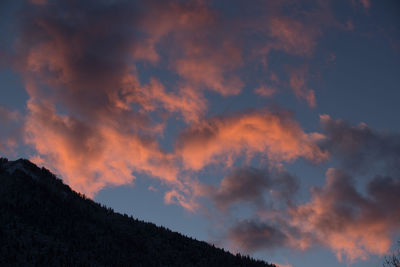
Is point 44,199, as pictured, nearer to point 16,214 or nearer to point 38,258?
point 16,214

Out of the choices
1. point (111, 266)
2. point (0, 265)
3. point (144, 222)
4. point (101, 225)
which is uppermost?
point (144, 222)

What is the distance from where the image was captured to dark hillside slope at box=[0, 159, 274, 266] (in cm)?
4641

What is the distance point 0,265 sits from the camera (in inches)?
1553

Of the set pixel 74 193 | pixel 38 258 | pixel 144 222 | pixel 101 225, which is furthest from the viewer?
pixel 144 222

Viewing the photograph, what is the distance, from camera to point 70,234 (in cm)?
5528

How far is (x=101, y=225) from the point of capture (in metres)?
67.6

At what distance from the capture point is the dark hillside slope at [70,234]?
152 feet

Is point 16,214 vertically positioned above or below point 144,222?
below

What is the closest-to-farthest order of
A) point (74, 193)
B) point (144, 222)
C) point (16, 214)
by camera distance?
point (16, 214), point (74, 193), point (144, 222)

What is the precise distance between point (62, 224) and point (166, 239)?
24795 mm

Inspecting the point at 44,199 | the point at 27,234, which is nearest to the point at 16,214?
the point at 27,234

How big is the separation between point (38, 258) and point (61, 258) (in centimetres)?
313

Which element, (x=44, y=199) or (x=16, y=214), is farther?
(x=44, y=199)

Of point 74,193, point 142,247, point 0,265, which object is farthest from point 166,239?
point 0,265
